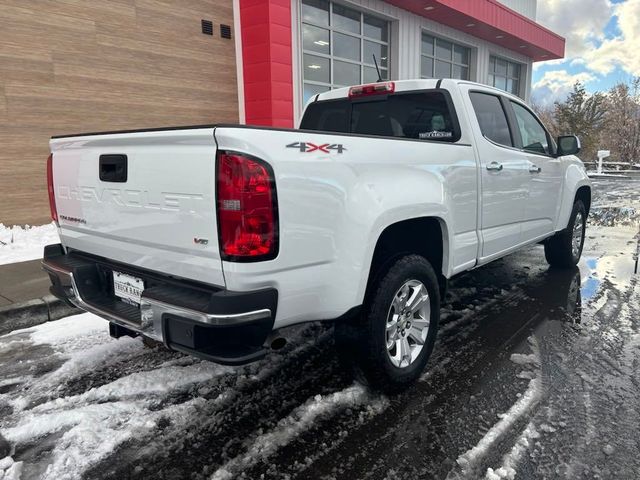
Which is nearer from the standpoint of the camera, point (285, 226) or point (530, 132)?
point (285, 226)

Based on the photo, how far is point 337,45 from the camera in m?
11.5

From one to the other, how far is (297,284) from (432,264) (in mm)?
1437

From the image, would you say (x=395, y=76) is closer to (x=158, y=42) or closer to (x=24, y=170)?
(x=158, y=42)

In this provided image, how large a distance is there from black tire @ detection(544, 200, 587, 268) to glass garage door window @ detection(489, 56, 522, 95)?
554 inches

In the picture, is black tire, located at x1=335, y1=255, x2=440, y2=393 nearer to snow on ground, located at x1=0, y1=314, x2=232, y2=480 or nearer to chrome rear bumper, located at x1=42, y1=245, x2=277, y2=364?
chrome rear bumper, located at x1=42, y1=245, x2=277, y2=364

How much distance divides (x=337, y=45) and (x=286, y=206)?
10.4 metres

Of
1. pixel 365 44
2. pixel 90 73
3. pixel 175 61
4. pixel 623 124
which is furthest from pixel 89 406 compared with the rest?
pixel 623 124

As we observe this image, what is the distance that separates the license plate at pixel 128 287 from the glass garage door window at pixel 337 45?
8524 mm

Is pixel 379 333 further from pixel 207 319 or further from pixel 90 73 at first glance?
pixel 90 73

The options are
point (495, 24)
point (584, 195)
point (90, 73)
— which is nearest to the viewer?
point (584, 195)

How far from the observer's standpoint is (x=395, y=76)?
13.3 meters

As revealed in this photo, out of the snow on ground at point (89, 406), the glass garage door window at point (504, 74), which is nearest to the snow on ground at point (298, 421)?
the snow on ground at point (89, 406)

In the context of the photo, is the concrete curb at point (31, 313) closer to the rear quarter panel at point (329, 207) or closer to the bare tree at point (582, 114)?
the rear quarter panel at point (329, 207)

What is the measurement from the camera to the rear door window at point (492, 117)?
3.96 meters
